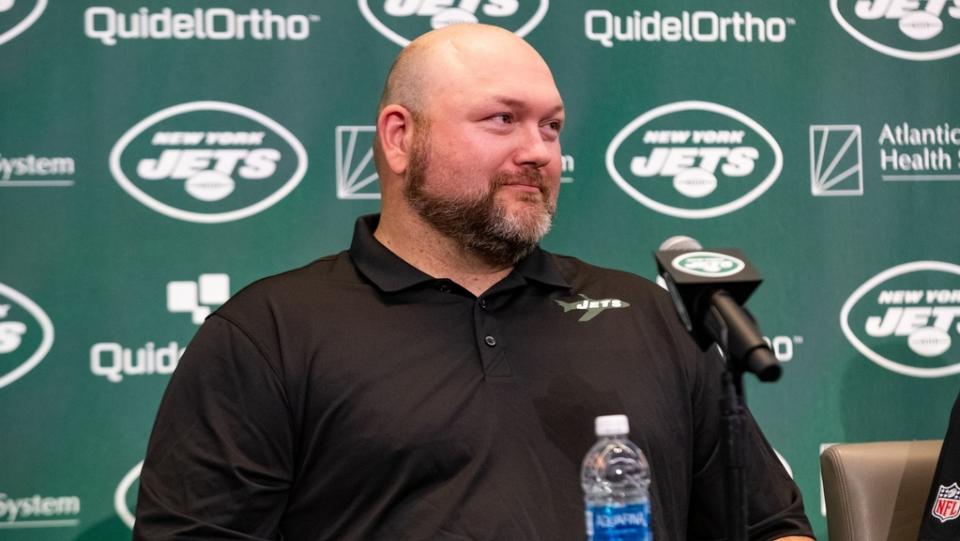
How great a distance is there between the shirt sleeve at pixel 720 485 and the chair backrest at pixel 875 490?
0.38 m

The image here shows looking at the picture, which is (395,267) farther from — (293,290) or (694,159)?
(694,159)

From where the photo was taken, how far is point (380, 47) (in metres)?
3.18

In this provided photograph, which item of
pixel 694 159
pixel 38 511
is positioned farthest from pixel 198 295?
pixel 694 159

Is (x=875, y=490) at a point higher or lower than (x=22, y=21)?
lower

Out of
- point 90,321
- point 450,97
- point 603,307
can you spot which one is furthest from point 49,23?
point 603,307

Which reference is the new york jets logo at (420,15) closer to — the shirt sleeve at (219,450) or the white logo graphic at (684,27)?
the white logo graphic at (684,27)

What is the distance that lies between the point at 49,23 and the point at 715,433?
2022 mm

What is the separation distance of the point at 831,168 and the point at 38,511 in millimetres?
2328

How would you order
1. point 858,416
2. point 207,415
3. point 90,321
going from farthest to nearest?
point 858,416, point 90,321, point 207,415

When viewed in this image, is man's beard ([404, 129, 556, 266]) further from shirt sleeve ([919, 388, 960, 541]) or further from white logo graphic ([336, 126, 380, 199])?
shirt sleeve ([919, 388, 960, 541])

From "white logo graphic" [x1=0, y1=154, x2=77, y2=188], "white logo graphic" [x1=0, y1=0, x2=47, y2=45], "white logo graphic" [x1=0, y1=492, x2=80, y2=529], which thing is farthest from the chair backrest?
"white logo graphic" [x1=0, y1=0, x2=47, y2=45]

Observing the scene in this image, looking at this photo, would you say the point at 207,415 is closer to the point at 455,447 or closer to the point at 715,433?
the point at 455,447

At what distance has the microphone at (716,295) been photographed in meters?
1.43

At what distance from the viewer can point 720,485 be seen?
7.53 ft
